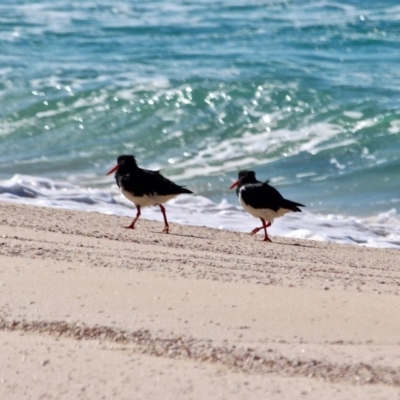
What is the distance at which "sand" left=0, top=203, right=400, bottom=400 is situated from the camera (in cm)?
405

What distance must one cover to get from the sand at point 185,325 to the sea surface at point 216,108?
3.73 m

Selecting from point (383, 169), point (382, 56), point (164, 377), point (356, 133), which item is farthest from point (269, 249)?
point (382, 56)

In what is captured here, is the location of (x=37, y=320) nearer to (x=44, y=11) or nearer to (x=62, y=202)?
(x=62, y=202)

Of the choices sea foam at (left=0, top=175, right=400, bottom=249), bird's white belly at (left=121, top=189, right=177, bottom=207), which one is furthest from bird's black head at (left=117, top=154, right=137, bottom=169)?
sea foam at (left=0, top=175, right=400, bottom=249)

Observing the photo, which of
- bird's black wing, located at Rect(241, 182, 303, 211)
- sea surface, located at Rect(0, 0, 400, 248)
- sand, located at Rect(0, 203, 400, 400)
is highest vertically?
sand, located at Rect(0, 203, 400, 400)

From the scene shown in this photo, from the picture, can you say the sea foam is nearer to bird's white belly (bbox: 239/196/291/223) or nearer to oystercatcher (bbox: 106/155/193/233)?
bird's white belly (bbox: 239/196/291/223)

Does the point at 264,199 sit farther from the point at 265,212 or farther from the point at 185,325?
the point at 185,325

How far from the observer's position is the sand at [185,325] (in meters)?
4.05

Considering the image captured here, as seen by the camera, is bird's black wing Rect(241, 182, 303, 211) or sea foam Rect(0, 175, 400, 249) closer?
bird's black wing Rect(241, 182, 303, 211)

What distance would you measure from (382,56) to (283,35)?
2.65m

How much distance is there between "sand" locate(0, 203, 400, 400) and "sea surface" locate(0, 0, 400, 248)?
12.2 ft

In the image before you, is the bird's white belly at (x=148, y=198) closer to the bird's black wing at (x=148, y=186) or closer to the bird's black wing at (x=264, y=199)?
the bird's black wing at (x=148, y=186)

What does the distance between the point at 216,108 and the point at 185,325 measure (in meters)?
11.3

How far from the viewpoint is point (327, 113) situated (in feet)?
50.4
